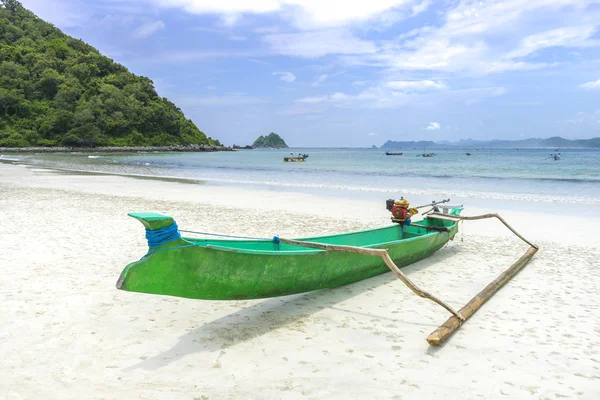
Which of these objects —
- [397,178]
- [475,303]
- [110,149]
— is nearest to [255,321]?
[475,303]

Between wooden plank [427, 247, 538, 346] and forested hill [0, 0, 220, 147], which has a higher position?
forested hill [0, 0, 220, 147]

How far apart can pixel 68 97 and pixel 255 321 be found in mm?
93903

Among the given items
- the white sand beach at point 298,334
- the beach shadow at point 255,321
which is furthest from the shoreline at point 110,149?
the beach shadow at point 255,321

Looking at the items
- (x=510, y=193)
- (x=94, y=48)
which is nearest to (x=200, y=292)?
(x=510, y=193)

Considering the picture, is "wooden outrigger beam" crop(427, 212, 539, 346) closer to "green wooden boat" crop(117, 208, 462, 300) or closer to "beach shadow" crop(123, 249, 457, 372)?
"beach shadow" crop(123, 249, 457, 372)

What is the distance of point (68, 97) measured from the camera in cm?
8488

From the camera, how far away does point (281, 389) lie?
359 cm

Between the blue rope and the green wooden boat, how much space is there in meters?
0.01

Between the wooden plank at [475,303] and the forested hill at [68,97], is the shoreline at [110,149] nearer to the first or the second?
the forested hill at [68,97]

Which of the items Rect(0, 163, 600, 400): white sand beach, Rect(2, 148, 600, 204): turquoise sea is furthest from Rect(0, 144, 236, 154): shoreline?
Rect(0, 163, 600, 400): white sand beach

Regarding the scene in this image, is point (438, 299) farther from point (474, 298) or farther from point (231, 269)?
point (231, 269)

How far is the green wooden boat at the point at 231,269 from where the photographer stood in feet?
12.5

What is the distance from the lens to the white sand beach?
366cm

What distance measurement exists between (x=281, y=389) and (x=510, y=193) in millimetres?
19709
